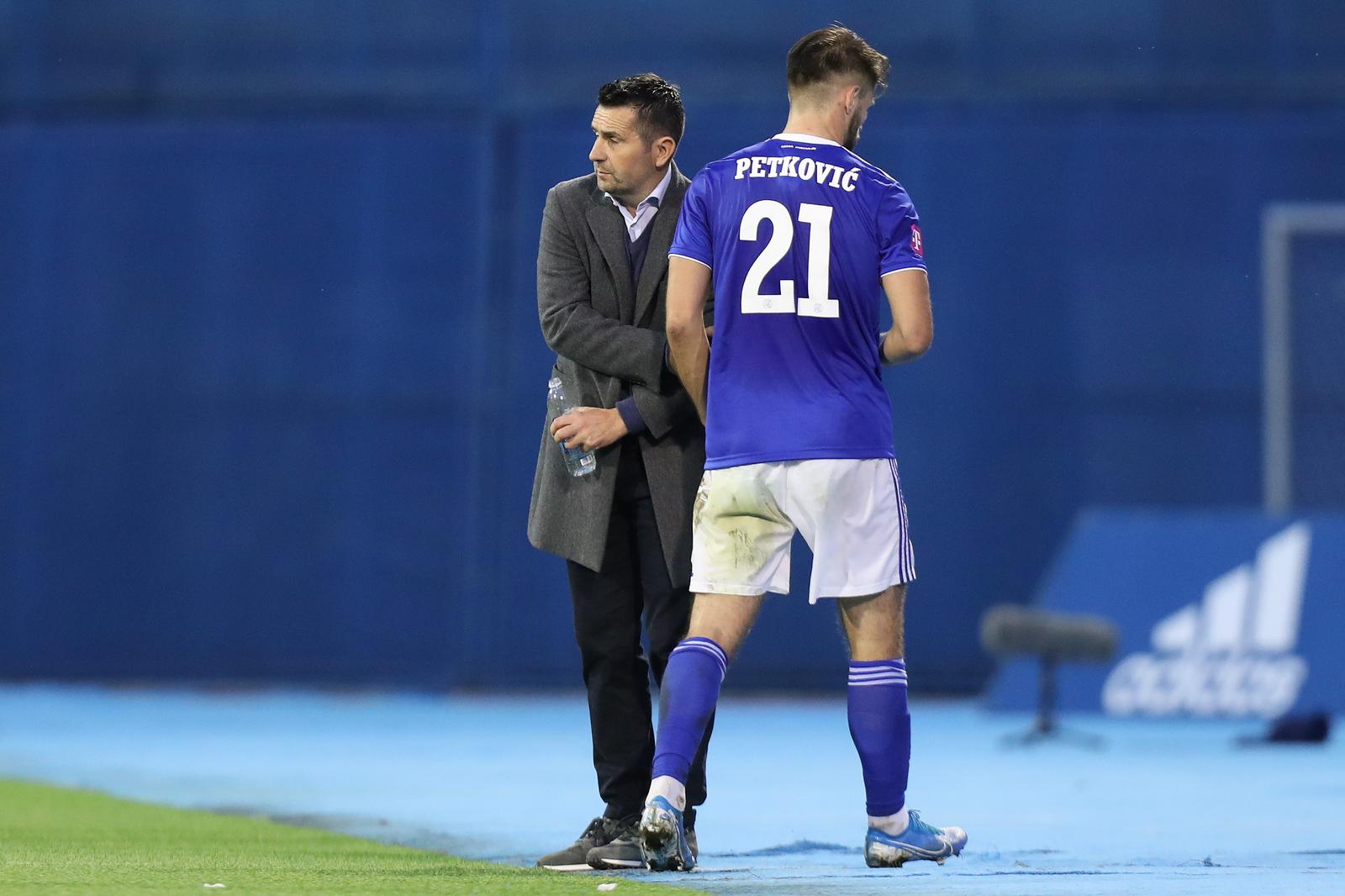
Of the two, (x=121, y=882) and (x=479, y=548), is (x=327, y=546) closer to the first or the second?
(x=479, y=548)

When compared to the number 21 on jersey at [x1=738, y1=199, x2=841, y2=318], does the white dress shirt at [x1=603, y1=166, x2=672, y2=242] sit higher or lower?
higher

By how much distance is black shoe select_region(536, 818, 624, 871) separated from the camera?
4309mm

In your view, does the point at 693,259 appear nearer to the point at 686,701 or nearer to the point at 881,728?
the point at 686,701

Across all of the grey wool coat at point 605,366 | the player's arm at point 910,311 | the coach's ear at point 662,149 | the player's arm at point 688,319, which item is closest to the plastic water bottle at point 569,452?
the grey wool coat at point 605,366

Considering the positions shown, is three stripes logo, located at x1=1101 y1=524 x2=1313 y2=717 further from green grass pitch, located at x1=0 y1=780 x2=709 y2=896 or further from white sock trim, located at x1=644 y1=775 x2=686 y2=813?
white sock trim, located at x1=644 y1=775 x2=686 y2=813

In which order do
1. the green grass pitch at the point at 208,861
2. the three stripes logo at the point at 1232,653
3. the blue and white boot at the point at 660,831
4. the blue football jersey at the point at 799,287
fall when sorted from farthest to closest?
the three stripes logo at the point at 1232,653, the blue football jersey at the point at 799,287, the blue and white boot at the point at 660,831, the green grass pitch at the point at 208,861

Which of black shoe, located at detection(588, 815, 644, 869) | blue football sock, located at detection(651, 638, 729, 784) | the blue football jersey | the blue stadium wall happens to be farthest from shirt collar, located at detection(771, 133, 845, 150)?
the blue stadium wall

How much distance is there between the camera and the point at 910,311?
13.7ft

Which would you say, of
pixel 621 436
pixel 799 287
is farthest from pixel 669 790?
pixel 799 287

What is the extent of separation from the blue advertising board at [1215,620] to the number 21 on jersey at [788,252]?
6.23m

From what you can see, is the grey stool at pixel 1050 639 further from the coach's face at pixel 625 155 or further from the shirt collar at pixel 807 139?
the shirt collar at pixel 807 139

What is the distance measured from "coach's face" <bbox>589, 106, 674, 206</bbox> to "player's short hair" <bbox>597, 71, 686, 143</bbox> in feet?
0.04

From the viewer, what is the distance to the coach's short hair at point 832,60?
13.8 feet

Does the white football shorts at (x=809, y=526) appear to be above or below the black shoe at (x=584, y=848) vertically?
above
